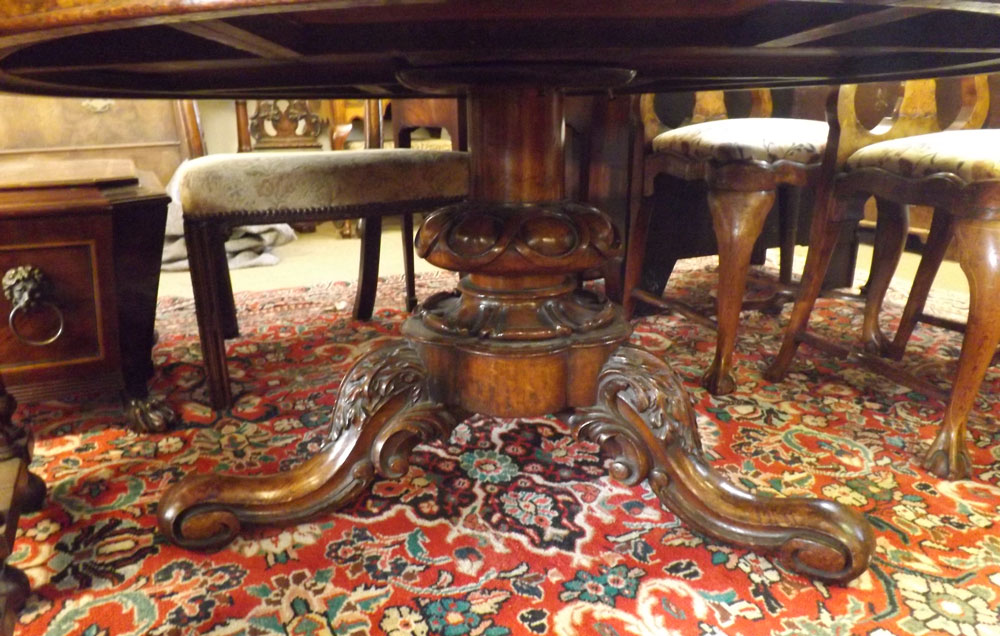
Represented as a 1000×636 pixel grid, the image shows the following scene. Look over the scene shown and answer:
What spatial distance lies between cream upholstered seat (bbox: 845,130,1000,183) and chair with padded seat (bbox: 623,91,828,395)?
0.37 ft

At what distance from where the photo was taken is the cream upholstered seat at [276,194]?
3.34ft

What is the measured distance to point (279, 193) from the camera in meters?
1.06

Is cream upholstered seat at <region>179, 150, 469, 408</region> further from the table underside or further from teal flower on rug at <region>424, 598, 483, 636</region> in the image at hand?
teal flower on rug at <region>424, 598, 483, 636</region>

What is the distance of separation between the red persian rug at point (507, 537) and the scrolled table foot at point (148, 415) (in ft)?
0.06

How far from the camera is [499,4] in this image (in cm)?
44

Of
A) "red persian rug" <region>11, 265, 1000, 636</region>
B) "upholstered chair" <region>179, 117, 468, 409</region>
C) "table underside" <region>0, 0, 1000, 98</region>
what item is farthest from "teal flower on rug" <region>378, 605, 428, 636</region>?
"upholstered chair" <region>179, 117, 468, 409</region>

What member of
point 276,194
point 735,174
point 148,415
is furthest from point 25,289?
point 735,174

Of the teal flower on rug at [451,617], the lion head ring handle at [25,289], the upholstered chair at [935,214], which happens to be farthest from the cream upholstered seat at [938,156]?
the lion head ring handle at [25,289]

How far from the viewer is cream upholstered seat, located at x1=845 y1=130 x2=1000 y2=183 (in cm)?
83

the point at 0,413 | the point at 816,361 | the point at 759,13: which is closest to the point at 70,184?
the point at 0,413

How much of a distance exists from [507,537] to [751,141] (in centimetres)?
77

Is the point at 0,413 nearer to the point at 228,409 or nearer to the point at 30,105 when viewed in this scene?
the point at 228,409

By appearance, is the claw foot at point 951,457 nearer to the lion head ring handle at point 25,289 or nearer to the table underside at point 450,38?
the table underside at point 450,38

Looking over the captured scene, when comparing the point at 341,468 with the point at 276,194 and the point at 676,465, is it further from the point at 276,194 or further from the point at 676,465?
the point at 276,194
